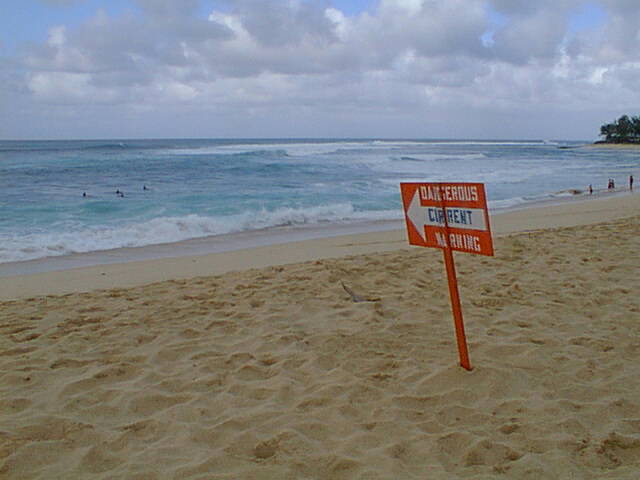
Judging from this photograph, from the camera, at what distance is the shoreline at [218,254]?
284 inches

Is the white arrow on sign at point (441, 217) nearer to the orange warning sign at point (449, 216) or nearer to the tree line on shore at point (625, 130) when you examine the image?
the orange warning sign at point (449, 216)

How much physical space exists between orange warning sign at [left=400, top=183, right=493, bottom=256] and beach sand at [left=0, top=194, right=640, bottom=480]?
0.94 m

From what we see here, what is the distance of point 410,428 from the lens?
2957mm

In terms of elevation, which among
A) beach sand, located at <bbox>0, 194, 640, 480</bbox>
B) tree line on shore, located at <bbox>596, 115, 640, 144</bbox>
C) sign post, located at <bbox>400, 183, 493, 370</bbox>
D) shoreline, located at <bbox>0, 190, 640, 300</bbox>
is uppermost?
tree line on shore, located at <bbox>596, 115, 640, 144</bbox>

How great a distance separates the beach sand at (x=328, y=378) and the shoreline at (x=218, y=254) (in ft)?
2.55

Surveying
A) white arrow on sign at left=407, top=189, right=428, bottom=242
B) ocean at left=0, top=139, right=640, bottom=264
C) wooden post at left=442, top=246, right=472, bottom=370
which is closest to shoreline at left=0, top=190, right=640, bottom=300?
ocean at left=0, top=139, right=640, bottom=264

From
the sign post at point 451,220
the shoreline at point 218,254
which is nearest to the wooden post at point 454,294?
the sign post at point 451,220

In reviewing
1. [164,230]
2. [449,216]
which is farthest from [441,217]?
[164,230]

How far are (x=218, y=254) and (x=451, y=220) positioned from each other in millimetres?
6747

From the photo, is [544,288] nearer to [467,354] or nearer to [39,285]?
[467,354]

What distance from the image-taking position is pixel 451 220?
3.27 m

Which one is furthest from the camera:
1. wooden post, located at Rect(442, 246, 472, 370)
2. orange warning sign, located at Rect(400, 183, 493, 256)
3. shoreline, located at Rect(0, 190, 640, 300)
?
shoreline, located at Rect(0, 190, 640, 300)

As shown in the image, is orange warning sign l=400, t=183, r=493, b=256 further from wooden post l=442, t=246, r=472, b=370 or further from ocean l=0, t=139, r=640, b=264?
ocean l=0, t=139, r=640, b=264

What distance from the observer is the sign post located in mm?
3008
